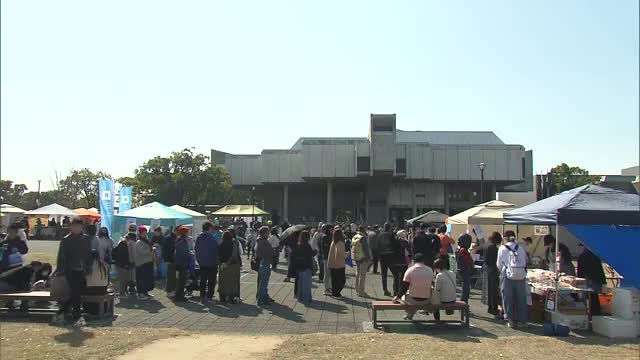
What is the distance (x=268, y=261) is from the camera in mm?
12414

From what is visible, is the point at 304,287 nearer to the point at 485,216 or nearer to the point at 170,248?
the point at 170,248

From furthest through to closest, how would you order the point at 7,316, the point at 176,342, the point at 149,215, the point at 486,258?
the point at 149,215 → the point at 486,258 → the point at 7,316 → the point at 176,342

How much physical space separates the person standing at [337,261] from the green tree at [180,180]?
44543 millimetres

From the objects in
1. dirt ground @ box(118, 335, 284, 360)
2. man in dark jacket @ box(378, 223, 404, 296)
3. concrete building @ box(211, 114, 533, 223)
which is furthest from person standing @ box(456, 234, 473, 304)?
concrete building @ box(211, 114, 533, 223)

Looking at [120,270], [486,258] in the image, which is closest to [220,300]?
[120,270]

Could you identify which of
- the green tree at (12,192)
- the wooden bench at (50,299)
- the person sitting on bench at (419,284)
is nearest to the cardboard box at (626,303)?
the person sitting on bench at (419,284)

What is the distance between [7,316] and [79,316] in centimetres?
143

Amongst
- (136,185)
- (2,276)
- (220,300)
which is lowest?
(220,300)

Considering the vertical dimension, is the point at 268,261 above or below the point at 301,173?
below

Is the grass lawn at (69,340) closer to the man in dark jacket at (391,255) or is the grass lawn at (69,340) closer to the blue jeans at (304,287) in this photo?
the blue jeans at (304,287)

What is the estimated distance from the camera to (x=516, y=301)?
9.82 meters

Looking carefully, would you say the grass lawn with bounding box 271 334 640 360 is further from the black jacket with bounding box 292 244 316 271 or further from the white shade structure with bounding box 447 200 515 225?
the white shade structure with bounding box 447 200 515 225

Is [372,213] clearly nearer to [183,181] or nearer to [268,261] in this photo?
[183,181]

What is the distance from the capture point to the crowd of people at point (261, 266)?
972 cm
